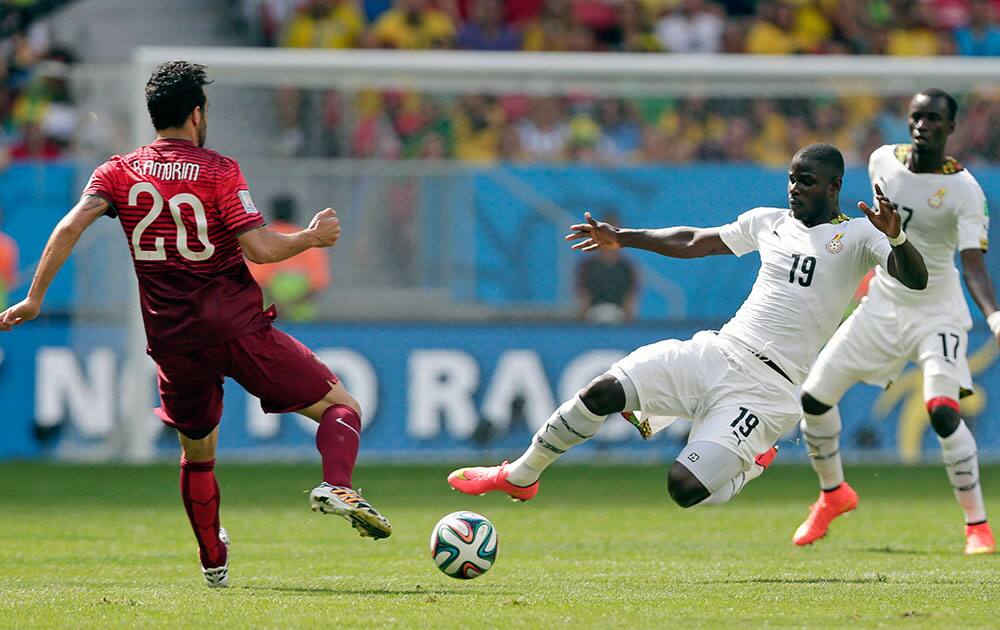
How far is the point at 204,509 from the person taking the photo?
7.46 metres

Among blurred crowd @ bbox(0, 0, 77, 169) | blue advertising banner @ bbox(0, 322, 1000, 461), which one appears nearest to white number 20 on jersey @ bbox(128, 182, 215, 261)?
blue advertising banner @ bbox(0, 322, 1000, 461)

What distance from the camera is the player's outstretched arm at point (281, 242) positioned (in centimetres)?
695

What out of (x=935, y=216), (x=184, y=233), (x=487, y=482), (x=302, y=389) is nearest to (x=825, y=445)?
(x=935, y=216)

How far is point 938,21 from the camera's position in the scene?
19.6 metres

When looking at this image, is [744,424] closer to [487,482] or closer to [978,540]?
[487,482]

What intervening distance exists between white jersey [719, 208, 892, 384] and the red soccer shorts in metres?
2.13

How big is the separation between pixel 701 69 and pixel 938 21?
17.7 ft

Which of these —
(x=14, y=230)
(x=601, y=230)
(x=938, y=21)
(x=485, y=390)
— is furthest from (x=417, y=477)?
(x=938, y=21)

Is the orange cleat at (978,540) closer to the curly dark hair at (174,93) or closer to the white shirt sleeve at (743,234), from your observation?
the white shirt sleeve at (743,234)

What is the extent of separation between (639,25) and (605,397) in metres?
12.0

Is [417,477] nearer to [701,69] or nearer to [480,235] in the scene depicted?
[480,235]

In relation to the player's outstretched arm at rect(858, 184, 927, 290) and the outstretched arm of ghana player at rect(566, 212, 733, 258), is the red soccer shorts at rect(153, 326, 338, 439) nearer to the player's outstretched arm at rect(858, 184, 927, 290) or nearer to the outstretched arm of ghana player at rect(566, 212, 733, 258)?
the outstretched arm of ghana player at rect(566, 212, 733, 258)

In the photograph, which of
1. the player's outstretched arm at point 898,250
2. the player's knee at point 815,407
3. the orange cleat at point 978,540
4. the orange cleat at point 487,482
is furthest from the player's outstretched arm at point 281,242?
the orange cleat at point 978,540

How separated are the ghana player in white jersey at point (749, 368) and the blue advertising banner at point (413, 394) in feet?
22.3
